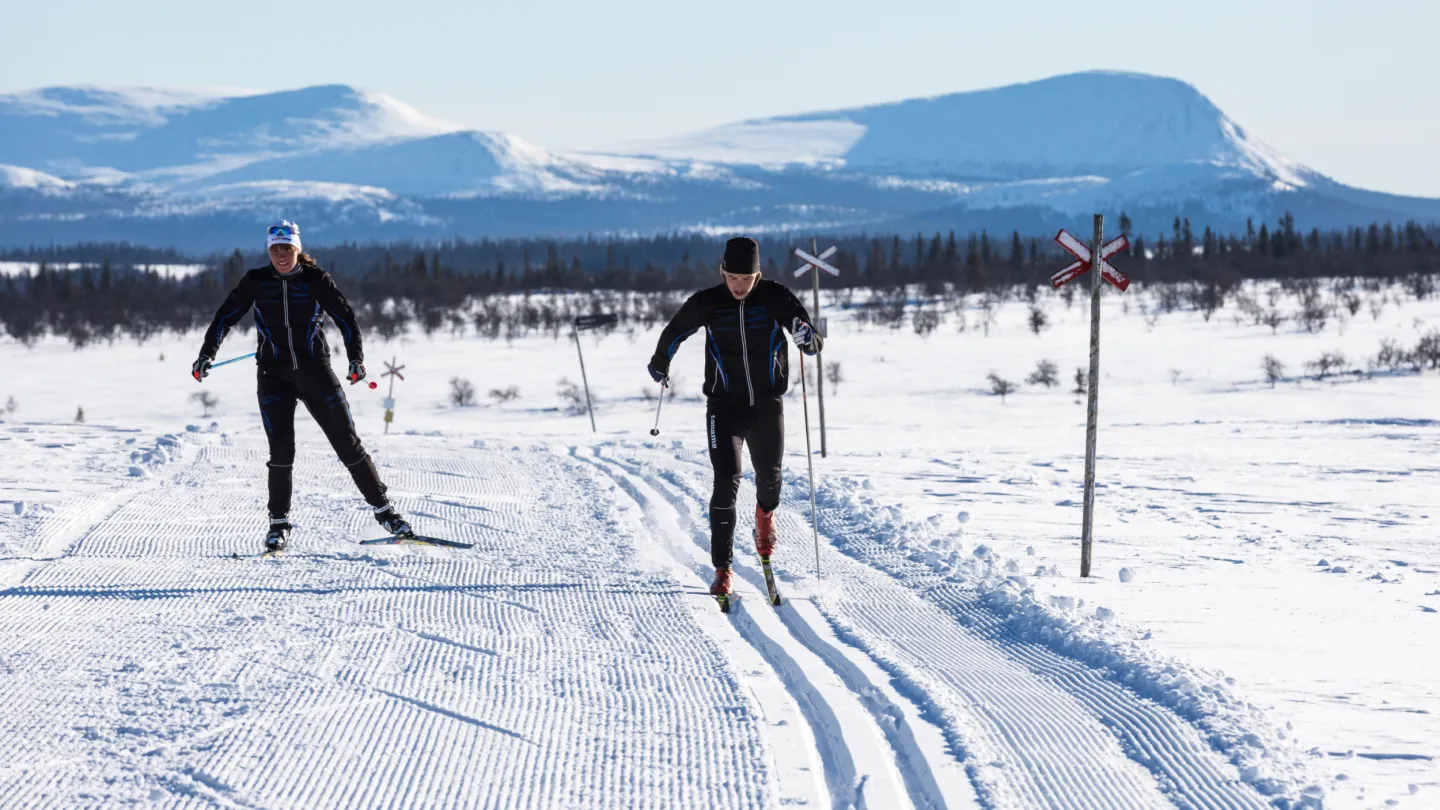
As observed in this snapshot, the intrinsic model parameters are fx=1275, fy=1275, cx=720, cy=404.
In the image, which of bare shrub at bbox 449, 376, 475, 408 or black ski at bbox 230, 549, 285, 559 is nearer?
black ski at bbox 230, 549, 285, 559

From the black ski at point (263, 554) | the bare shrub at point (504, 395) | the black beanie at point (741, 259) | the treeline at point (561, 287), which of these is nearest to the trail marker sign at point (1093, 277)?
the black beanie at point (741, 259)

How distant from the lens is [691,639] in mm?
5621

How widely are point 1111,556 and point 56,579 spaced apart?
6085 mm

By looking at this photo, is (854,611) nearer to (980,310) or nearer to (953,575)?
(953,575)

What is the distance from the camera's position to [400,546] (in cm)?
777

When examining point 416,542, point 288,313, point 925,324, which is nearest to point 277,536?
point 416,542

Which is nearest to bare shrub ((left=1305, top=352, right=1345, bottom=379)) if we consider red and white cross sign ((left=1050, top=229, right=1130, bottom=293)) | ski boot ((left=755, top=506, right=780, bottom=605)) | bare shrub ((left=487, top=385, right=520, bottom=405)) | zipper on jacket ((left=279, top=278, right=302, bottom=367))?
bare shrub ((left=487, top=385, right=520, bottom=405))

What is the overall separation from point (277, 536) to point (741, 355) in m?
3.13

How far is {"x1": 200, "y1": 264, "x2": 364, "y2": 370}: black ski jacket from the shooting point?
7016mm

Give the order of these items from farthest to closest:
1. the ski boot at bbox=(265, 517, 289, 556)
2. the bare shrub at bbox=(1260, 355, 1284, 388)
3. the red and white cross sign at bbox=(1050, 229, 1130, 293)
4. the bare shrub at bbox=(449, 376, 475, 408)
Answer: the bare shrub at bbox=(449, 376, 475, 408)
the bare shrub at bbox=(1260, 355, 1284, 388)
the ski boot at bbox=(265, 517, 289, 556)
the red and white cross sign at bbox=(1050, 229, 1130, 293)

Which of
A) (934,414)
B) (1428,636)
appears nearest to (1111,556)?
(1428,636)

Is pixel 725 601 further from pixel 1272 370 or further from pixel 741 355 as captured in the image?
pixel 1272 370

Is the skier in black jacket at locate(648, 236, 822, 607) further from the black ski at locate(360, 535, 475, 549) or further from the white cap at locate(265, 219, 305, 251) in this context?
the white cap at locate(265, 219, 305, 251)

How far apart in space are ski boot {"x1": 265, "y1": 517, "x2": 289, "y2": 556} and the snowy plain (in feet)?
0.46
